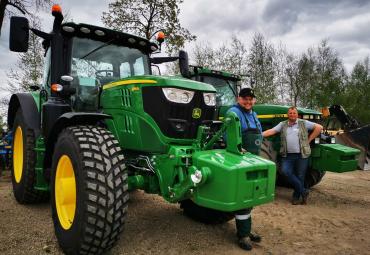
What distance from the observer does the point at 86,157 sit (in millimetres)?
2896

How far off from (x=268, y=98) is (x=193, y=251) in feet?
62.5

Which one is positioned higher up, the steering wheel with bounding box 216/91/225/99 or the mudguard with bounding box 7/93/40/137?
the steering wheel with bounding box 216/91/225/99

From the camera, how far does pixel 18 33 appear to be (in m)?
3.78

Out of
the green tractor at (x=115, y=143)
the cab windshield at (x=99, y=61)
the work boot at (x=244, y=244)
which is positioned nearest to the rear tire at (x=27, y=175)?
the green tractor at (x=115, y=143)

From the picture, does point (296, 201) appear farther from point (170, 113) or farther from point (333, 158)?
point (170, 113)

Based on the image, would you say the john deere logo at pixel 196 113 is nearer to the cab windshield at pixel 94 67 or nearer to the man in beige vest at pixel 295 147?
the cab windshield at pixel 94 67

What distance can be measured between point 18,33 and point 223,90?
4890mm

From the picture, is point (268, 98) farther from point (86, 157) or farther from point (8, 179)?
point (86, 157)

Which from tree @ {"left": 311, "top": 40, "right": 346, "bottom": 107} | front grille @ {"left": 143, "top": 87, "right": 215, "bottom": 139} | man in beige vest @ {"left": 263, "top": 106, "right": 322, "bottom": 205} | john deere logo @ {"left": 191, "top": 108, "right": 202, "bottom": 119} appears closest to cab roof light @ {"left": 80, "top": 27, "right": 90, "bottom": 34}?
front grille @ {"left": 143, "top": 87, "right": 215, "bottom": 139}

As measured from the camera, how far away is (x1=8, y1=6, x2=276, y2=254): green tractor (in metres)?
2.82

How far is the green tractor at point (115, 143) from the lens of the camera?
2824 mm

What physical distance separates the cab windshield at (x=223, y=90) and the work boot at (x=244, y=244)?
14.5ft

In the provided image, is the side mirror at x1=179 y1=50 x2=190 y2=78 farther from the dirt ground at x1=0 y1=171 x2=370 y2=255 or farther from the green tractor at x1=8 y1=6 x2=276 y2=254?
the dirt ground at x1=0 y1=171 x2=370 y2=255

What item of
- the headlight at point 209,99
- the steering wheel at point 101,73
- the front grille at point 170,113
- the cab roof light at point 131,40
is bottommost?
the front grille at point 170,113
